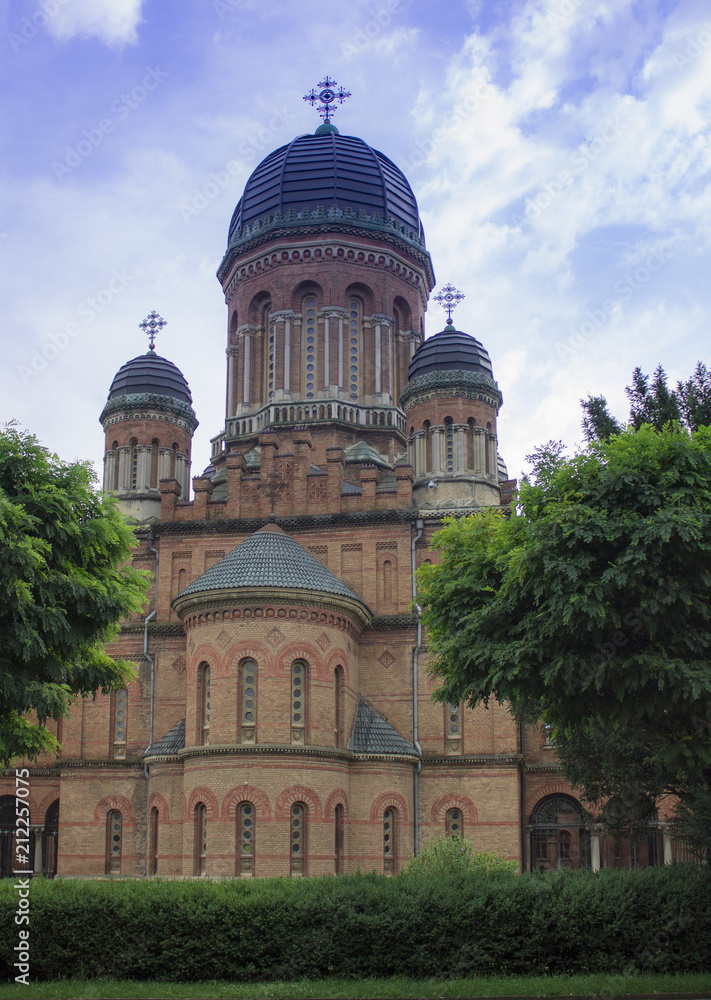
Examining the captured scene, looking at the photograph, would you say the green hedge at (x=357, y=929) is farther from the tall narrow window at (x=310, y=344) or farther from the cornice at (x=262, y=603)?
the tall narrow window at (x=310, y=344)

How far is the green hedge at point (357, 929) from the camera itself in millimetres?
19250

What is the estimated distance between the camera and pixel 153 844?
1403 inches

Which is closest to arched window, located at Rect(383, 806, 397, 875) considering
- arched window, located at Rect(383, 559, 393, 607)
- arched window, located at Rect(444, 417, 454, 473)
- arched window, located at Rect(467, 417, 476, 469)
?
arched window, located at Rect(383, 559, 393, 607)

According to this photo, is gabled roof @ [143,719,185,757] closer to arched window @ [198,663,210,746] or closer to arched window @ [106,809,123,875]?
arched window @ [198,663,210,746]

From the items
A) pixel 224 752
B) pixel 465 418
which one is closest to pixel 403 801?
pixel 224 752

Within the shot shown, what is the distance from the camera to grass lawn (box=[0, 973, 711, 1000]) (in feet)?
58.3

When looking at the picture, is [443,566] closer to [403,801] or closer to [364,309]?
[403,801]

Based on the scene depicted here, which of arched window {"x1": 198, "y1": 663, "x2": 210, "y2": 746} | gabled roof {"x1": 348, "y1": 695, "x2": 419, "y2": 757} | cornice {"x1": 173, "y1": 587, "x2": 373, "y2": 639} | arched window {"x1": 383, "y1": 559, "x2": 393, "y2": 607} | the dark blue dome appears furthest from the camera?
the dark blue dome

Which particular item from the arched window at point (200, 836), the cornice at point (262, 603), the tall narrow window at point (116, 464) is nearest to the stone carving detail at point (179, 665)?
the cornice at point (262, 603)

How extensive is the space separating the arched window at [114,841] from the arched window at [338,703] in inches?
333

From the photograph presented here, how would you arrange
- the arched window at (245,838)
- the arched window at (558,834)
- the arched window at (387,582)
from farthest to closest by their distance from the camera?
the arched window at (387,582), the arched window at (558,834), the arched window at (245,838)

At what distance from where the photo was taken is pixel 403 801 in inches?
1390

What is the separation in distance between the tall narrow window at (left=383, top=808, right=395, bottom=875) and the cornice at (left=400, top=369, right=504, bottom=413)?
1546 cm

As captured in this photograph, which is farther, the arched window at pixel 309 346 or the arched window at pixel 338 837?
the arched window at pixel 309 346
